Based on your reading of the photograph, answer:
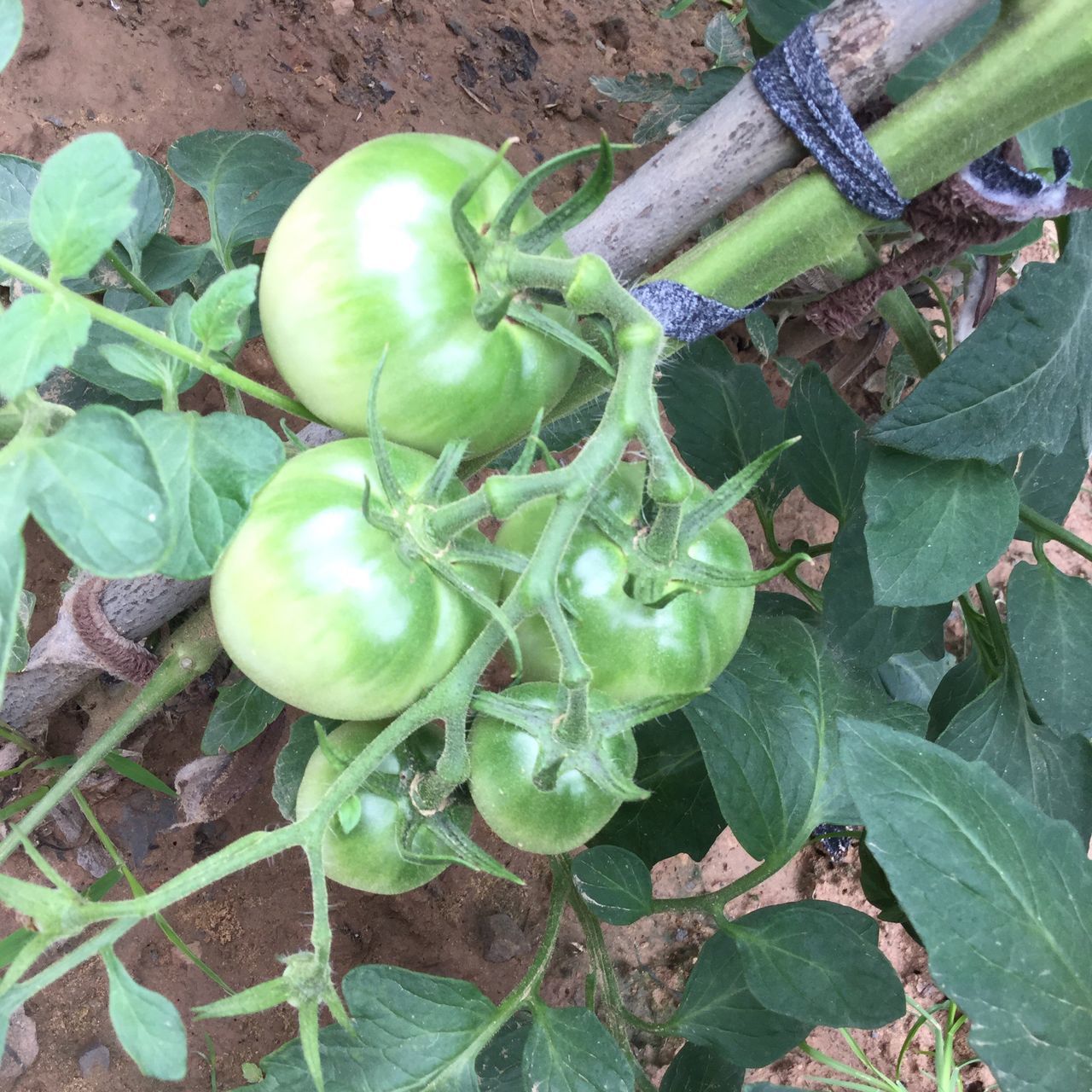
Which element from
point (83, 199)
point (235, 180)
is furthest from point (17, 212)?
point (83, 199)

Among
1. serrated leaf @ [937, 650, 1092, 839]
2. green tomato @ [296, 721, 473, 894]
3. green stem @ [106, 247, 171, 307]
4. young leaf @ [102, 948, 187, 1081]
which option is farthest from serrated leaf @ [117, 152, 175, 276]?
serrated leaf @ [937, 650, 1092, 839]

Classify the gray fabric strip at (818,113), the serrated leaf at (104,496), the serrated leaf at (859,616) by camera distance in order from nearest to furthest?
1. the serrated leaf at (104,496)
2. the gray fabric strip at (818,113)
3. the serrated leaf at (859,616)

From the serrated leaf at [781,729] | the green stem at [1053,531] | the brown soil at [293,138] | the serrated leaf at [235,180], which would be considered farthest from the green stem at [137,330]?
the green stem at [1053,531]

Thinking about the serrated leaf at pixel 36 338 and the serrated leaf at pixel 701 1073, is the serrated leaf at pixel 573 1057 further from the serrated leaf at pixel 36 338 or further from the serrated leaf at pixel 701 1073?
the serrated leaf at pixel 36 338

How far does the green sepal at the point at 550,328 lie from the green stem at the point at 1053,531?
2.21 ft

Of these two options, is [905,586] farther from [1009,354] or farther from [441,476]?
[441,476]

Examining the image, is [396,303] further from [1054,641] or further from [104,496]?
[1054,641]

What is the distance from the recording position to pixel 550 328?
24.2 inches

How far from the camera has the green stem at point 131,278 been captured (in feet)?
2.88

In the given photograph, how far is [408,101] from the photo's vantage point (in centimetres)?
156

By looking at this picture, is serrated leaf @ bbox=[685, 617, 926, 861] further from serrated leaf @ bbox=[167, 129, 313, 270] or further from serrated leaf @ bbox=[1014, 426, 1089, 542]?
serrated leaf @ bbox=[167, 129, 313, 270]

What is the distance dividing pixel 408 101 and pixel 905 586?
1194mm

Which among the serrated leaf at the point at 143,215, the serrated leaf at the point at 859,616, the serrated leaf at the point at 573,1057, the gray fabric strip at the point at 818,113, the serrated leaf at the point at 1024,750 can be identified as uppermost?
the serrated leaf at the point at 143,215

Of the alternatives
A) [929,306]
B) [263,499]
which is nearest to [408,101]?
[929,306]
